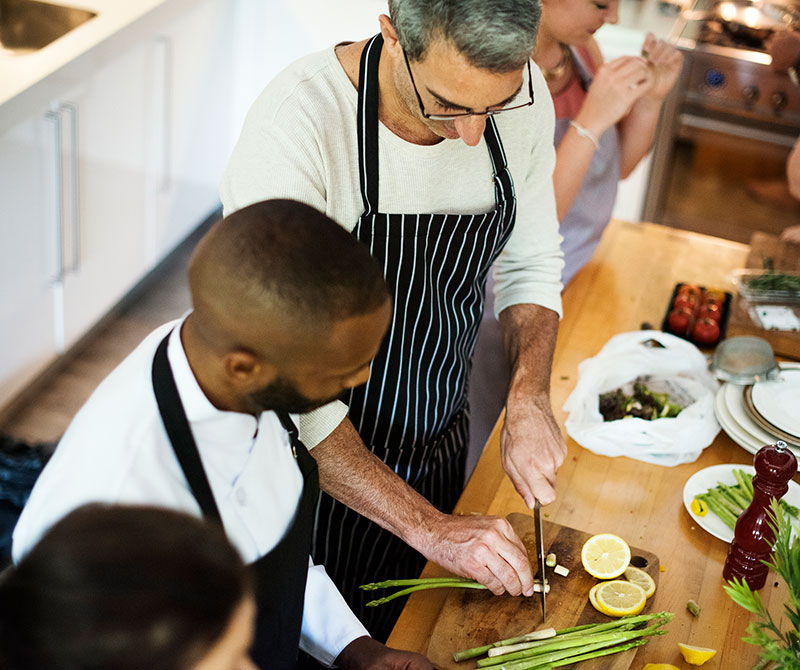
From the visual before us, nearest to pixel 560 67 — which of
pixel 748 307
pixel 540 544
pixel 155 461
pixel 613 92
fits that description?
pixel 613 92

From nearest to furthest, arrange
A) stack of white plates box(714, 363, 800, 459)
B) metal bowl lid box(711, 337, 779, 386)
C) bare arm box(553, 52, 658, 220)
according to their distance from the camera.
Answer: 1. stack of white plates box(714, 363, 800, 459)
2. metal bowl lid box(711, 337, 779, 386)
3. bare arm box(553, 52, 658, 220)

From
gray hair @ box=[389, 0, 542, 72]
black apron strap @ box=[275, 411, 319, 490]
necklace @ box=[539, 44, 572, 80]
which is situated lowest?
black apron strap @ box=[275, 411, 319, 490]

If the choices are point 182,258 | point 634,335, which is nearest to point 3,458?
point 634,335

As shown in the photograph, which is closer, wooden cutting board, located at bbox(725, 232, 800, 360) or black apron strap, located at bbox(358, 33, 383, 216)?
black apron strap, located at bbox(358, 33, 383, 216)

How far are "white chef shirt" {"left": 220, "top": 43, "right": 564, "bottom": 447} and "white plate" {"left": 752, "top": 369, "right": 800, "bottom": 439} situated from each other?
1.81ft

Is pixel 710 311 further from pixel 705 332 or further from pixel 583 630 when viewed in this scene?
pixel 583 630

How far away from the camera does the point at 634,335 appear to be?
6.29 ft

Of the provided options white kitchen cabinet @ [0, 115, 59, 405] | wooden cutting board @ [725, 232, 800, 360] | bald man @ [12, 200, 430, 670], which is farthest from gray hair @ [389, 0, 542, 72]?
white kitchen cabinet @ [0, 115, 59, 405]

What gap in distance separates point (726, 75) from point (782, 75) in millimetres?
196

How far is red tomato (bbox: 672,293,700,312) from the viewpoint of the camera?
2.03m

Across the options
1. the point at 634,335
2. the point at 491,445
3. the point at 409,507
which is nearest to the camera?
the point at 409,507

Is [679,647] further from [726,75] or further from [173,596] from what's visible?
[726,75]

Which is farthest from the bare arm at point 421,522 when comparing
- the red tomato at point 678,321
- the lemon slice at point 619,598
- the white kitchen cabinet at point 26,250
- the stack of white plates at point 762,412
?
the white kitchen cabinet at point 26,250

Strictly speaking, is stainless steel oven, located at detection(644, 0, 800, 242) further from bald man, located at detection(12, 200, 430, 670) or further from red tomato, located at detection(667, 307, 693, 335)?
bald man, located at detection(12, 200, 430, 670)
